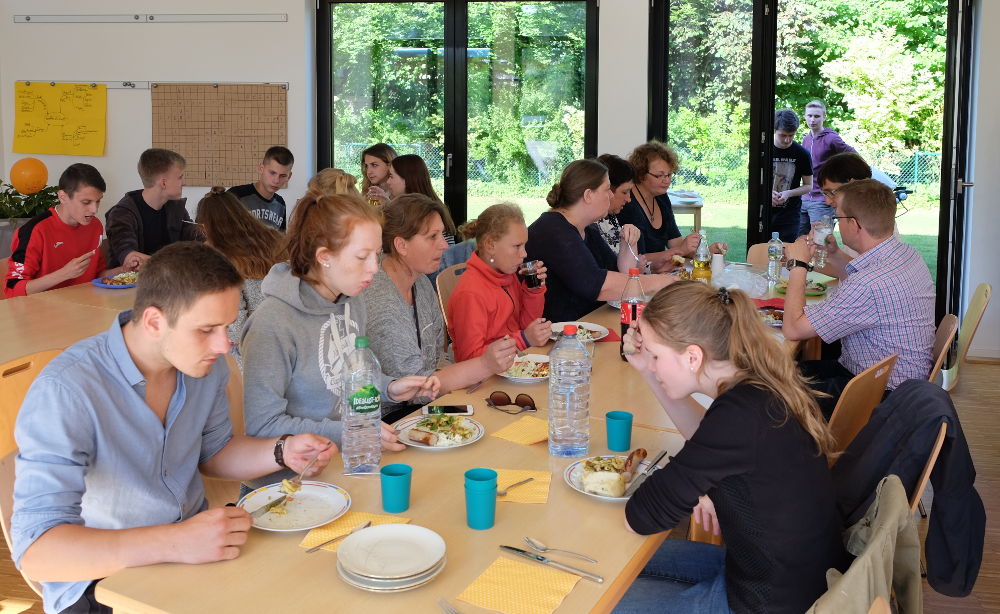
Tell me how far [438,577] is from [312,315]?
3.20 feet

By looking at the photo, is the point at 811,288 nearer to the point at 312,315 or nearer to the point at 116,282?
A: the point at 312,315

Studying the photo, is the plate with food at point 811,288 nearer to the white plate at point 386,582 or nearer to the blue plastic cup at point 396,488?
the blue plastic cup at point 396,488

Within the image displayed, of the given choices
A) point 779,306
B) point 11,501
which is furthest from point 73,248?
point 779,306

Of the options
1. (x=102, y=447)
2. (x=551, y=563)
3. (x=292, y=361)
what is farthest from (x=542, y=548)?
(x=292, y=361)

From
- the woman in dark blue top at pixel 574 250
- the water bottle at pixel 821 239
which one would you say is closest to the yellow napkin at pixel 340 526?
the woman in dark blue top at pixel 574 250

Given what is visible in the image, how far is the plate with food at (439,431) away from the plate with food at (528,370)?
41cm

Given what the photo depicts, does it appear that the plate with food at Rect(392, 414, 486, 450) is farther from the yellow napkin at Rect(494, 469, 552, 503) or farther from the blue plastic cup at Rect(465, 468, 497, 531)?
the blue plastic cup at Rect(465, 468, 497, 531)

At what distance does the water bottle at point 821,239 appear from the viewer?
4.25 m

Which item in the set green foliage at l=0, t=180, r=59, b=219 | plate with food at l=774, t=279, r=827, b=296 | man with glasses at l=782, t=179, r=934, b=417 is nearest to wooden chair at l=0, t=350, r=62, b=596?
man with glasses at l=782, t=179, r=934, b=417

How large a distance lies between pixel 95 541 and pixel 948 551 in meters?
1.76

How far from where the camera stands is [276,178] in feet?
19.7

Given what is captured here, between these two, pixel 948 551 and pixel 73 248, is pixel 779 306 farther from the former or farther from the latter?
pixel 73 248

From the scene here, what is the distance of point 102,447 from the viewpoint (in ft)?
5.33

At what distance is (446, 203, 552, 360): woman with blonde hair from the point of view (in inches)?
122
